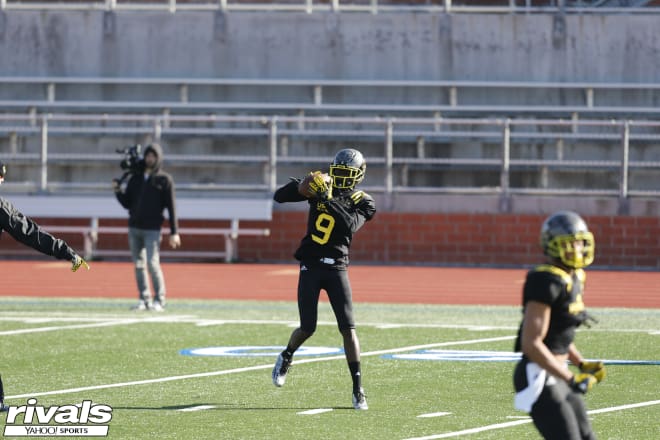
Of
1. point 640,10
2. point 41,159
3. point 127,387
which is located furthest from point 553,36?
point 127,387

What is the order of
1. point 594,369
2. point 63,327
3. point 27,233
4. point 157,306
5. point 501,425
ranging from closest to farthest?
point 594,369
point 501,425
point 27,233
point 63,327
point 157,306

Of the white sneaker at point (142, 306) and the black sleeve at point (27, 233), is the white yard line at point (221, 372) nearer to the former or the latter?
the black sleeve at point (27, 233)

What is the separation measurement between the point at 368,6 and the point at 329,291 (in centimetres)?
2044

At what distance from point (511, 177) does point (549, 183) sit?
0.76 m

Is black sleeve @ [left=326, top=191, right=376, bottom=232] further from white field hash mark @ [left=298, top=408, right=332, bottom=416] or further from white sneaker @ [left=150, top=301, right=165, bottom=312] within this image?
white sneaker @ [left=150, top=301, right=165, bottom=312]

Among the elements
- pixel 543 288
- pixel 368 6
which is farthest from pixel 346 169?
pixel 368 6

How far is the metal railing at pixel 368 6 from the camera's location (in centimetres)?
2978

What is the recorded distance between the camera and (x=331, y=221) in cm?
1029

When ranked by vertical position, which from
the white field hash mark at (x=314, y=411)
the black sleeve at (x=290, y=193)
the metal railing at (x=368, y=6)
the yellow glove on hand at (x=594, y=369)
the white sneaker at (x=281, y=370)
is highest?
the metal railing at (x=368, y=6)

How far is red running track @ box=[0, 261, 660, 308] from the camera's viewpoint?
19.9 meters

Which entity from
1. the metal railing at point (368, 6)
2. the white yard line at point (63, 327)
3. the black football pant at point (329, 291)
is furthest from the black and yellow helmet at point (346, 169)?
the metal railing at point (368, 6)

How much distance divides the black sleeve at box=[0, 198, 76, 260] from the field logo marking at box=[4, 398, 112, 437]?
108cm

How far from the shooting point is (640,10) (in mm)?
29469

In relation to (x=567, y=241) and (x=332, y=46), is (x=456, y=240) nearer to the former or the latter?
(x=332, y=46)
